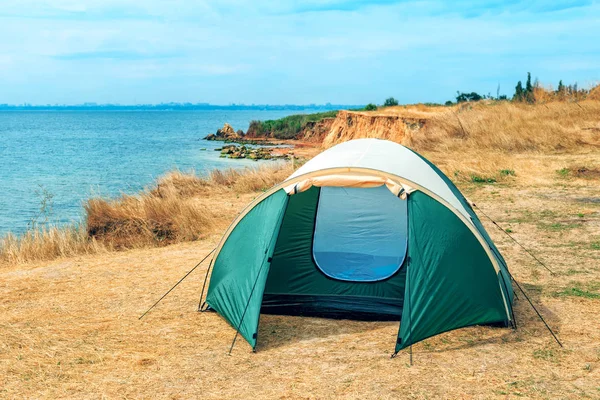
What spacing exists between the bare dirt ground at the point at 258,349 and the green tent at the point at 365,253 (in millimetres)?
258

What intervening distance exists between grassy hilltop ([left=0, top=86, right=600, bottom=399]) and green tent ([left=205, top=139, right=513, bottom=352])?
0.25 meters

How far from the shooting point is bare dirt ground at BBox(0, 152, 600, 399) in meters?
5.53

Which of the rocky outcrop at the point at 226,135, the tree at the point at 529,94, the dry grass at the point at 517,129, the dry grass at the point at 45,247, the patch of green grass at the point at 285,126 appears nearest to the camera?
the dry grass at the point at 45,247

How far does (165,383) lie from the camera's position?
566 cm

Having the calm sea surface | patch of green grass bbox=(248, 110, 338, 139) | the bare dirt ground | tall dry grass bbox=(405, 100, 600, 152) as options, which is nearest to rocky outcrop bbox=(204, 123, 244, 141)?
patch of green grass bbox=(248, 110, 338, 139)

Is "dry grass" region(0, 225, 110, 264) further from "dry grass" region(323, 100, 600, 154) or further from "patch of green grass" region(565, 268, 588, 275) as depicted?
"dry grass" region(323, 100, 600, 154)

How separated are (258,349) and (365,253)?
2344 millimetres

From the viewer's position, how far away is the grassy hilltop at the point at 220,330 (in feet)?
18.4

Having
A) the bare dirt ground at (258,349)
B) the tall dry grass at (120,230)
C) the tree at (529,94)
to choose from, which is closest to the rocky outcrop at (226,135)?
the tree at (529,94)

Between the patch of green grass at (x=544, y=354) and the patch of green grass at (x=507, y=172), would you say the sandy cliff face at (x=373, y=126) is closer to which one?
the patch of green grass at (x=507, y=172)

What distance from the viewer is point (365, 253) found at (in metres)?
8.30

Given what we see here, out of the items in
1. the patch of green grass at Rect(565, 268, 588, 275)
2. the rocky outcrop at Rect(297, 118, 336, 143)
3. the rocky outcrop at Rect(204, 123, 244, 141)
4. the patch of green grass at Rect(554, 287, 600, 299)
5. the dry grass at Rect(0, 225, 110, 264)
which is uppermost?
the rocky outcrop at Rect(297, 118, 336, 143)

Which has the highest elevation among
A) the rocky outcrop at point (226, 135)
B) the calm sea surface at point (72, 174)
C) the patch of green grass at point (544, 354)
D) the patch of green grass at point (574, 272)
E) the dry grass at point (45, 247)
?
the rocky outcrop at point (226, 135)

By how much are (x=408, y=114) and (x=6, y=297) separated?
96.2 feet
